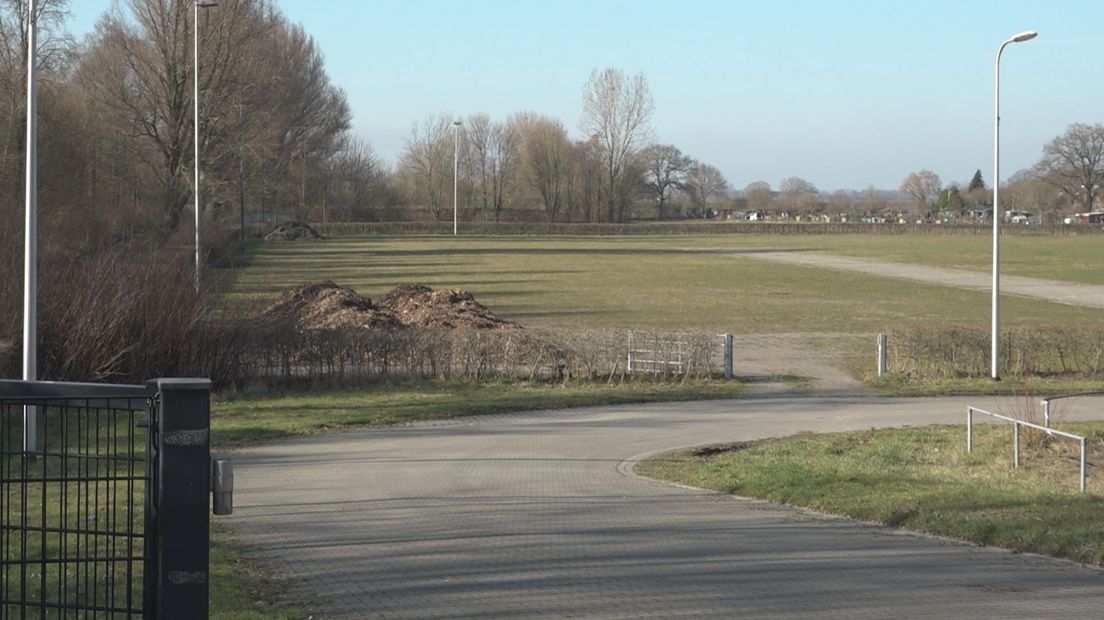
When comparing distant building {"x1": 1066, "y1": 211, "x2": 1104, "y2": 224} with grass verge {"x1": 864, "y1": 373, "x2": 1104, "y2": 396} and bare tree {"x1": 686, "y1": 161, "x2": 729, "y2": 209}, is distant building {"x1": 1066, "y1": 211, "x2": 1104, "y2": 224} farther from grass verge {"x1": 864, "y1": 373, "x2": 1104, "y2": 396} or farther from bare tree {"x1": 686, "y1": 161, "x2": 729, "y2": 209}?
grass verge {"x1": 864, "y1": 373, "x2": 1104, "y2": 396}

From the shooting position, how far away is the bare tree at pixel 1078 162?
159 meters

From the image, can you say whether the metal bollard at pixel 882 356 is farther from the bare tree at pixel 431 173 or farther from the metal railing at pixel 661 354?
the bare tree at pixel 431 173

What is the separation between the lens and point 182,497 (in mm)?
5031

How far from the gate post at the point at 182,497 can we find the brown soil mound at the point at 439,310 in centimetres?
2434

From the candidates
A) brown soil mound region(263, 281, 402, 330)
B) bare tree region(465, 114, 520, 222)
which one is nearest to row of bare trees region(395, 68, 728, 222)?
bare tree region(465, 114, 520, 222)

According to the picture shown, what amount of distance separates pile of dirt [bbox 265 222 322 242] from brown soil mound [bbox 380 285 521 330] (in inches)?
2955

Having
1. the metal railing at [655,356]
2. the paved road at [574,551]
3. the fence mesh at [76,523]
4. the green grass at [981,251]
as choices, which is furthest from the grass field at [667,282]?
the fence mesh at [76,523]

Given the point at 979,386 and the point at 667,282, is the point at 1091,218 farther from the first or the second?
the point at 979,386

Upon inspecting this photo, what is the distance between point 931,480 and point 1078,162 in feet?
530

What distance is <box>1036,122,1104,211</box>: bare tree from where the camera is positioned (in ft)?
521

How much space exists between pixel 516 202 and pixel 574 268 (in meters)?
86.7

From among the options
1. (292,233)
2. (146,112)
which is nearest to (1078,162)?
(292,233)

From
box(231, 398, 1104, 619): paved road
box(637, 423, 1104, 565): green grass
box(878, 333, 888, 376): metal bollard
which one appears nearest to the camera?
box(231, 398, 1104, 619): paved road

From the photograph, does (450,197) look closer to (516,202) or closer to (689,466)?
(516,202)
